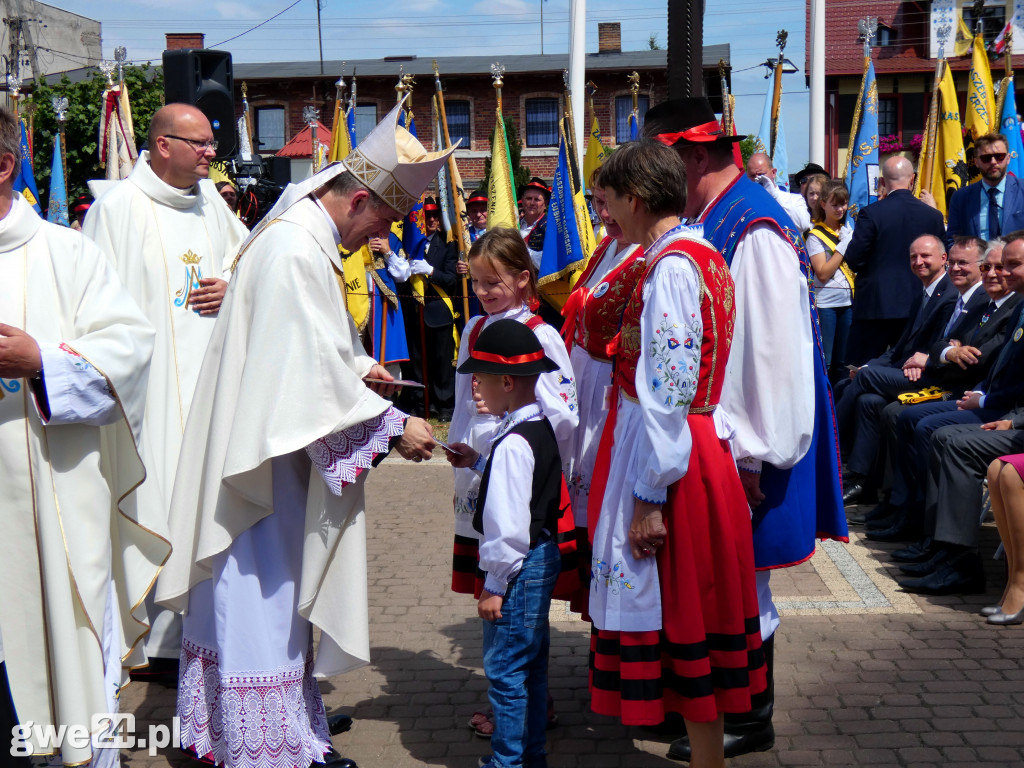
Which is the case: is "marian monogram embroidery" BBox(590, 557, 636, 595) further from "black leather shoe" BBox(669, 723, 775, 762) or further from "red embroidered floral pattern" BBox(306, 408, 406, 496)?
"black leather shoe" BBox(669, 723, 775, 762)

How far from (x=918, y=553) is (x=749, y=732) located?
110 inches

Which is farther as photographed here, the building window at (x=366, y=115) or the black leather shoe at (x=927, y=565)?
the building window at (x=366, y=115)

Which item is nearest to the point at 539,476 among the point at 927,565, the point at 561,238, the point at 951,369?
the point at 927,565

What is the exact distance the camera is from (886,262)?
858cm

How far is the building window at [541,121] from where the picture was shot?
119ft

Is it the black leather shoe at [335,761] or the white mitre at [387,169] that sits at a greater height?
the white mitre at [387,169]

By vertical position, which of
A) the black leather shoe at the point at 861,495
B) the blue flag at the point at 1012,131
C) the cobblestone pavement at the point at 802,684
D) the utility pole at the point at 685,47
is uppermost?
the blue flag at the point at 1012,131

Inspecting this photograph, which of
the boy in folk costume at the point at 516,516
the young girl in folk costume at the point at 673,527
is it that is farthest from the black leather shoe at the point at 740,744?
the boy in folk costume at the point at 516,516

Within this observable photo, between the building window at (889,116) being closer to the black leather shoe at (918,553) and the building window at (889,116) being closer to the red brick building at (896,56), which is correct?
the red brick building at (896,56)

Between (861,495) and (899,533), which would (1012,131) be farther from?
(899,533)

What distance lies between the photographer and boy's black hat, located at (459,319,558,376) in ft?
10.9

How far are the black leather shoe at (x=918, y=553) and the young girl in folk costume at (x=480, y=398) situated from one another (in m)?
3.06

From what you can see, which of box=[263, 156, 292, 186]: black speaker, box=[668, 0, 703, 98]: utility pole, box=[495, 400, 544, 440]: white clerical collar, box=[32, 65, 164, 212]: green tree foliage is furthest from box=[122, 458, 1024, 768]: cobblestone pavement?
box=[32, 65, 164, 212]: green tree foliage

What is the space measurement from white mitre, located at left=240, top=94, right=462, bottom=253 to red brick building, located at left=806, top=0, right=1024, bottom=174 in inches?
1507
